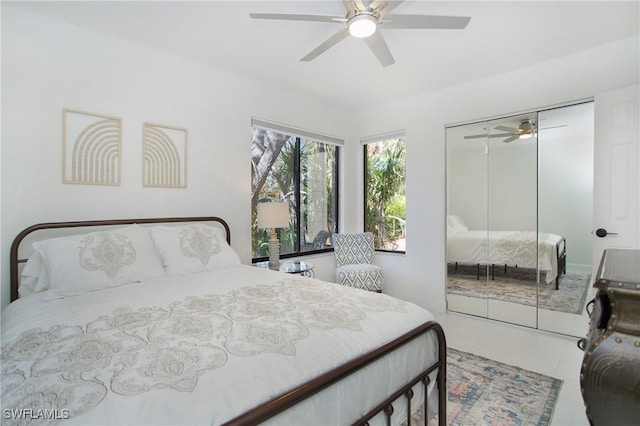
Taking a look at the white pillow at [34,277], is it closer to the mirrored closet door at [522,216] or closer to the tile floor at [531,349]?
the tile floor at [531,349]

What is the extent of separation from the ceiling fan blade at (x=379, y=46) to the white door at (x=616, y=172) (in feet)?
6.42

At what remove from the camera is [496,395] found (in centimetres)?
198

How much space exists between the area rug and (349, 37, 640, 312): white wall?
132cm

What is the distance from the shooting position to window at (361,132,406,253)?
4.14 meters

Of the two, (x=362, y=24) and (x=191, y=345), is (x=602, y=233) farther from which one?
(x=191, y=345)

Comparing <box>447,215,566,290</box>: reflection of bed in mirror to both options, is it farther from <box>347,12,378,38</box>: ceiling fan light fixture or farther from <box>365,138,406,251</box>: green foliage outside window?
<box>347,12,378,38</box>: ceiling fan light fixture

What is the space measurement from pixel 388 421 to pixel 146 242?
191cm

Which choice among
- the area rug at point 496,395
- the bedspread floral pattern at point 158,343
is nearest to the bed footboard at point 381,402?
the bedspread floral pattern at point 158,343

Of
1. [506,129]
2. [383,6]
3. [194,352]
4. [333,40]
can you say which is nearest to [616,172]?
[506,129]

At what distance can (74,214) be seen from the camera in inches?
87.2

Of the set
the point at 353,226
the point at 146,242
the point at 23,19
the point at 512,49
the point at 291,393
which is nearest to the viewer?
the point at 291,393

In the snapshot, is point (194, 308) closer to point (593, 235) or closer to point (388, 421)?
point (388, 421)

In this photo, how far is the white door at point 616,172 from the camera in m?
2.47

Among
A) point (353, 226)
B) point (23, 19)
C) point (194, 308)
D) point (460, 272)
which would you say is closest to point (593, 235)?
point (460, 272)
